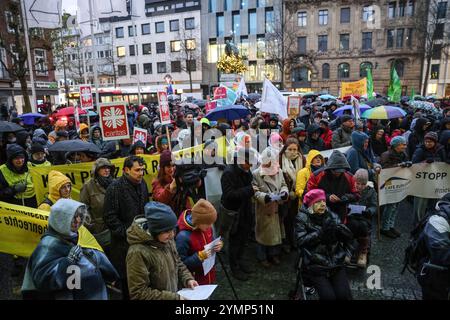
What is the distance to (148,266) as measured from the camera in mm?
2668

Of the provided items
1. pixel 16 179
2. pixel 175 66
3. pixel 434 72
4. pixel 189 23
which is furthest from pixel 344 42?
pixel 16 179

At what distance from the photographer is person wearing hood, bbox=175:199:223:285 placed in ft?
10.3

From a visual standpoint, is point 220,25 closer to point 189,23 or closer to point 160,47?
point 189,23

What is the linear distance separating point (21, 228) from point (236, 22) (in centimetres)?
5152

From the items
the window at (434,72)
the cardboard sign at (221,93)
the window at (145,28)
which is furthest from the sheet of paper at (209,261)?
the window at (145,28)

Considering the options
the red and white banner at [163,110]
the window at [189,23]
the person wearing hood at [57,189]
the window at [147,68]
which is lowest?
the person wearing hood at [57,189]

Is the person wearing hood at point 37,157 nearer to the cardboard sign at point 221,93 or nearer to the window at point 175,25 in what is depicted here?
the cardboard sign at point 221,93

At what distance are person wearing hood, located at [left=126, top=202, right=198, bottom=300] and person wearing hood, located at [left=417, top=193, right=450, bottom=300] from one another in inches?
90.7

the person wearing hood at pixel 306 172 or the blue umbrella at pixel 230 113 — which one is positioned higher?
the blue umbrella at pixel 230 113

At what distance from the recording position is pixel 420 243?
3.29m

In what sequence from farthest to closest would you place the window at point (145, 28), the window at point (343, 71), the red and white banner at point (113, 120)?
the window at point (145, 28), the window at point (343, 71), the red and white banner at point (113, 120)

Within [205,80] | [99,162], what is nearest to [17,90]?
[205,80]

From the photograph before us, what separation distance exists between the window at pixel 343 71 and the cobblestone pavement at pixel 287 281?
4427cm

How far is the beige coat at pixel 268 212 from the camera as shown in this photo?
4.78 metres
